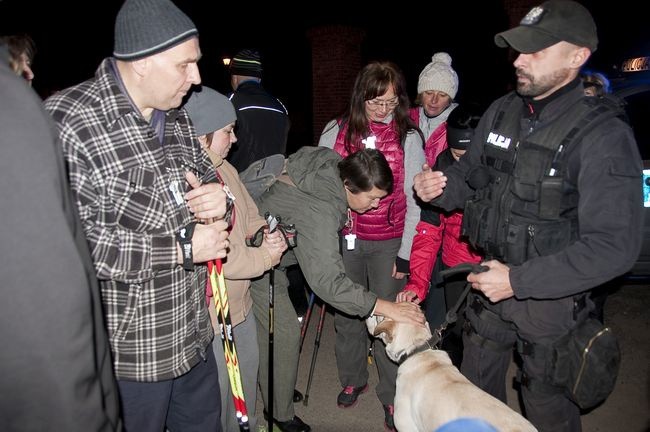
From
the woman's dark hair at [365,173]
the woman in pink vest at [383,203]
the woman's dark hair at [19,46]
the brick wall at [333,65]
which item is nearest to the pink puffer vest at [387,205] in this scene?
the woman in pink vest at [383,203]

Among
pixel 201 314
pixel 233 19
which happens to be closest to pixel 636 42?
pixel 233 19

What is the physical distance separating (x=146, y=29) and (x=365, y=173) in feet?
5.05

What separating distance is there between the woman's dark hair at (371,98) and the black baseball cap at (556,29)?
1.36 meters

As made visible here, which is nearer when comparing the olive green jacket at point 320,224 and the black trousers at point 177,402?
the black trousers at point 177,402

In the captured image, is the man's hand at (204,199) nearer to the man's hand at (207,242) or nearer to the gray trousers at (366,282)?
the man's hand at (207,242)

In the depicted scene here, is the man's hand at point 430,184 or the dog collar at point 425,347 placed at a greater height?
the man's hand at point 430,184

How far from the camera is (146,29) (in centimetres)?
180

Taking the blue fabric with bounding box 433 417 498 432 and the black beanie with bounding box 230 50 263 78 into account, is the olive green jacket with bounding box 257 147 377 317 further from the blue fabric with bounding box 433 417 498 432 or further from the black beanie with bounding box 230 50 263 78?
the black beanie with bounding box 230 50 263 78

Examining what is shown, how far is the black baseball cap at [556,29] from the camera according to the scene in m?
2.20

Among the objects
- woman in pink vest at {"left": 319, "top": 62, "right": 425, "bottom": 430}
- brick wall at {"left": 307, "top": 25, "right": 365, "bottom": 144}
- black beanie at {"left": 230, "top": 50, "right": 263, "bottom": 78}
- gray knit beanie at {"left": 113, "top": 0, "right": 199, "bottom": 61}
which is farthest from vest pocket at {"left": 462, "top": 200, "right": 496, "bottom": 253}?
brick wall at {"left": 307, "top": 25, "right": 365, "bottom": 144}

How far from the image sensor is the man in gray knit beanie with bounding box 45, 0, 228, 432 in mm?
1724

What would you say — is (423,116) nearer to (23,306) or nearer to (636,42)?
(23,306)

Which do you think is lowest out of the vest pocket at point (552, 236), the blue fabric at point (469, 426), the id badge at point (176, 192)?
the blue fabric at point (469, 426)

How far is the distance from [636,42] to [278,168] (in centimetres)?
1501
